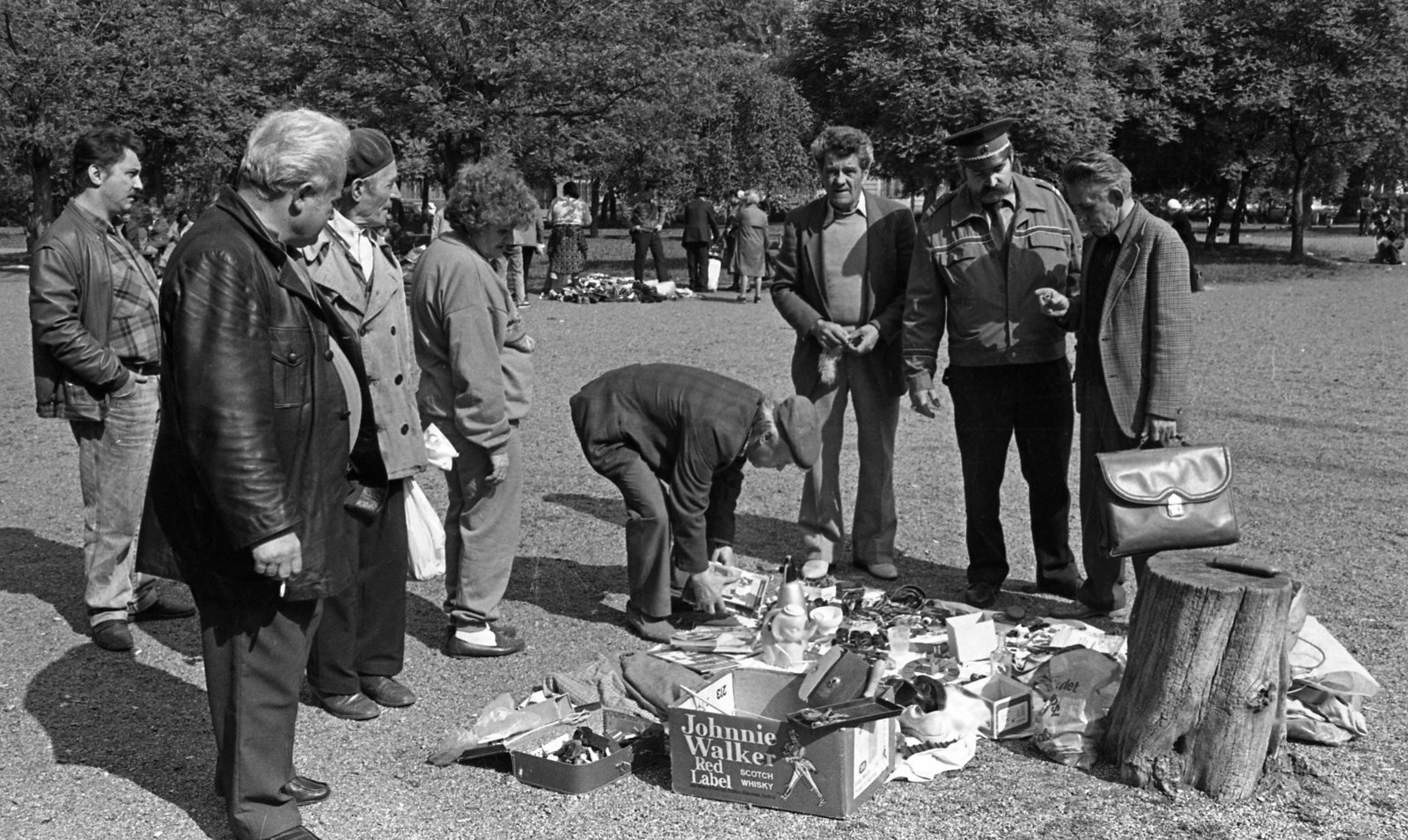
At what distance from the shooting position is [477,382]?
16.4ft

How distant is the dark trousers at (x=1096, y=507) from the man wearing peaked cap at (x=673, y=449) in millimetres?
1207

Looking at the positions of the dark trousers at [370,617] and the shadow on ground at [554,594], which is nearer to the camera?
the dark trousers at [370,617]

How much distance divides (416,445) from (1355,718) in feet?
10.8

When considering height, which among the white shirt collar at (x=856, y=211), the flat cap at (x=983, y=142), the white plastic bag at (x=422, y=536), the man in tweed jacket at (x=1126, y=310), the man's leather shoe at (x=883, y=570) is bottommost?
the man's leather shoe at (x=883, y=570)

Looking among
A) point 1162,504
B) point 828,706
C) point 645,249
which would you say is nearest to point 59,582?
point 828,706

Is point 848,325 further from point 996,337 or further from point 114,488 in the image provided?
point 114,488

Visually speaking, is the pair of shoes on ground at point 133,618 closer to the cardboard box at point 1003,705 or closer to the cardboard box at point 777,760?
the cardboard box at point 777,760

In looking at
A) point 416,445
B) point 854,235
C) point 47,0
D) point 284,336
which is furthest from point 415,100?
point 284,336

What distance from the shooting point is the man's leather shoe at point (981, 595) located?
598 cm

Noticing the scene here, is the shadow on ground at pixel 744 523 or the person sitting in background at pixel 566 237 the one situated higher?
the person sitting in background at pixel 566 237

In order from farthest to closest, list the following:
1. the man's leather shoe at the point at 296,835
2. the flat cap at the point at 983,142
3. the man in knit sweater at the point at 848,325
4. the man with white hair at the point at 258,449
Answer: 1. the man in knit sweater at the point at 848,325
2. the flat cap at the point at 983,142
3. the man's leather shoe at the point at 296,835
4. the man with white hair at the point at 258,449

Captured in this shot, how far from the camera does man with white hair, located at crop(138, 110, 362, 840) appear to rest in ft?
10.9

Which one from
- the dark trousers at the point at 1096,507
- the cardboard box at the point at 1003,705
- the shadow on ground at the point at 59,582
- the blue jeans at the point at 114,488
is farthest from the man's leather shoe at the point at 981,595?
the blue jeans at the point at 114,488

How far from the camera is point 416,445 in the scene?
189 inches
